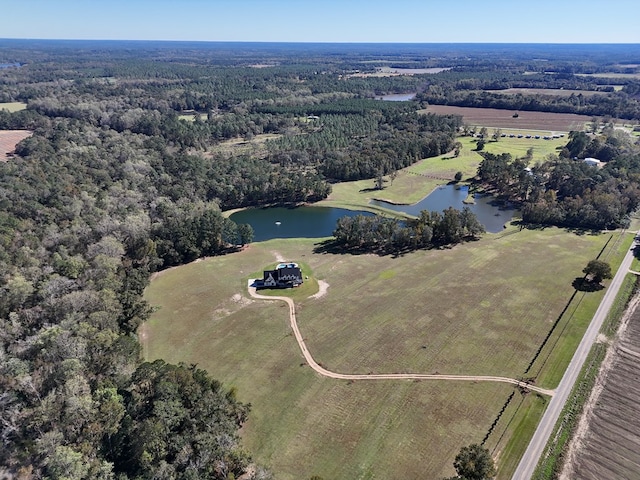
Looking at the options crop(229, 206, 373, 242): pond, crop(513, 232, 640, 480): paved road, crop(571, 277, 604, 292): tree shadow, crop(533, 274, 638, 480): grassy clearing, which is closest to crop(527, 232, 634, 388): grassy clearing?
crop(513, 232, 640, 480): paved road

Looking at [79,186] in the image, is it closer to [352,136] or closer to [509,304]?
[509,304]

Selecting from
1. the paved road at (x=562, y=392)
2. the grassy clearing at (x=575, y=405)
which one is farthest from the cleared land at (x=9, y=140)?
the grassy clearing at (x=575, y=405)

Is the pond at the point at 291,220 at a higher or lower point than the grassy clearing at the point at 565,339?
lower

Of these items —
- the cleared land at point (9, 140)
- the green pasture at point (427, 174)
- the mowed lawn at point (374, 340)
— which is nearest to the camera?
the mowed lawn at point (374, 340)

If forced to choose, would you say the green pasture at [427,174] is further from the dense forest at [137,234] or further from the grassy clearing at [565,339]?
the grassy clearing at [565,339]

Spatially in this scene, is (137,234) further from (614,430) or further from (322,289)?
(614,430)

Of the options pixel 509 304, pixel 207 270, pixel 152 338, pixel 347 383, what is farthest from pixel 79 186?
pixel 509 304

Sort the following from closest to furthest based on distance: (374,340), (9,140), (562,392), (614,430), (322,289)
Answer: (614,430), (562,392), (374,340), (322,289), (9,140)

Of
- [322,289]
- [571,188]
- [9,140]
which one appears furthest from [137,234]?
[571,188]
